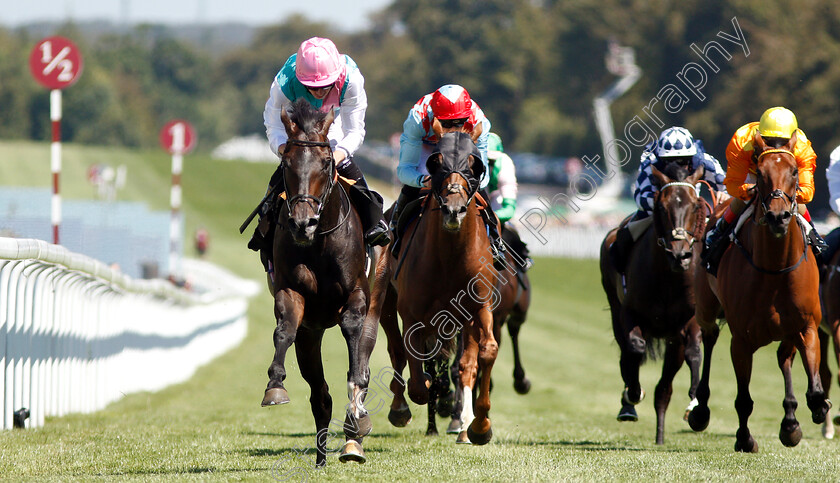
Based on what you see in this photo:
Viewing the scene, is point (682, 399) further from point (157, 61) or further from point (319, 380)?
point (157, 61)

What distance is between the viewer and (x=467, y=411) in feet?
24.8

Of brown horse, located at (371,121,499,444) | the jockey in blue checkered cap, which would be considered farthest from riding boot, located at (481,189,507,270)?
the jockey in blue checkered cap

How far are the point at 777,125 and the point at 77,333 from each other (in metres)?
5.94

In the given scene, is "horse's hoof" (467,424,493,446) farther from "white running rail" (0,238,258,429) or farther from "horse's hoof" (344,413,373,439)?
"white running rail" (0,238,258,429)

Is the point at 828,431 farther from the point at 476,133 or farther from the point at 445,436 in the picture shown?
the point at 476,133

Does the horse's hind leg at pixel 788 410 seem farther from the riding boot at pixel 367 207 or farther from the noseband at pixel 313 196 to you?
the noseband at pixel 313 196

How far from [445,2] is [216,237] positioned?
48188 mm

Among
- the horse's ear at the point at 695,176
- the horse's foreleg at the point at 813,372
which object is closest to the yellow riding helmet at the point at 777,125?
the horse's ear at the point at 695,176

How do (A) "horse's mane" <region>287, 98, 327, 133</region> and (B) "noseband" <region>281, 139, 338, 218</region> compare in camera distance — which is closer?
(B) "noseband" <region>281, 139, 338, 218</region>

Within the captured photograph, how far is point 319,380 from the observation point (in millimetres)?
7340

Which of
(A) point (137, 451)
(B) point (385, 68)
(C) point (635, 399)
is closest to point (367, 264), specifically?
(A) point (137, 451)

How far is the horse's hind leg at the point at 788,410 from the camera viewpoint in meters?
7.54

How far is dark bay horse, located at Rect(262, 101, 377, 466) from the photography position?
630 centimetres

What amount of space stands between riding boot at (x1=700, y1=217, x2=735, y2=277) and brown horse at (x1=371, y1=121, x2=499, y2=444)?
5.67 feet
